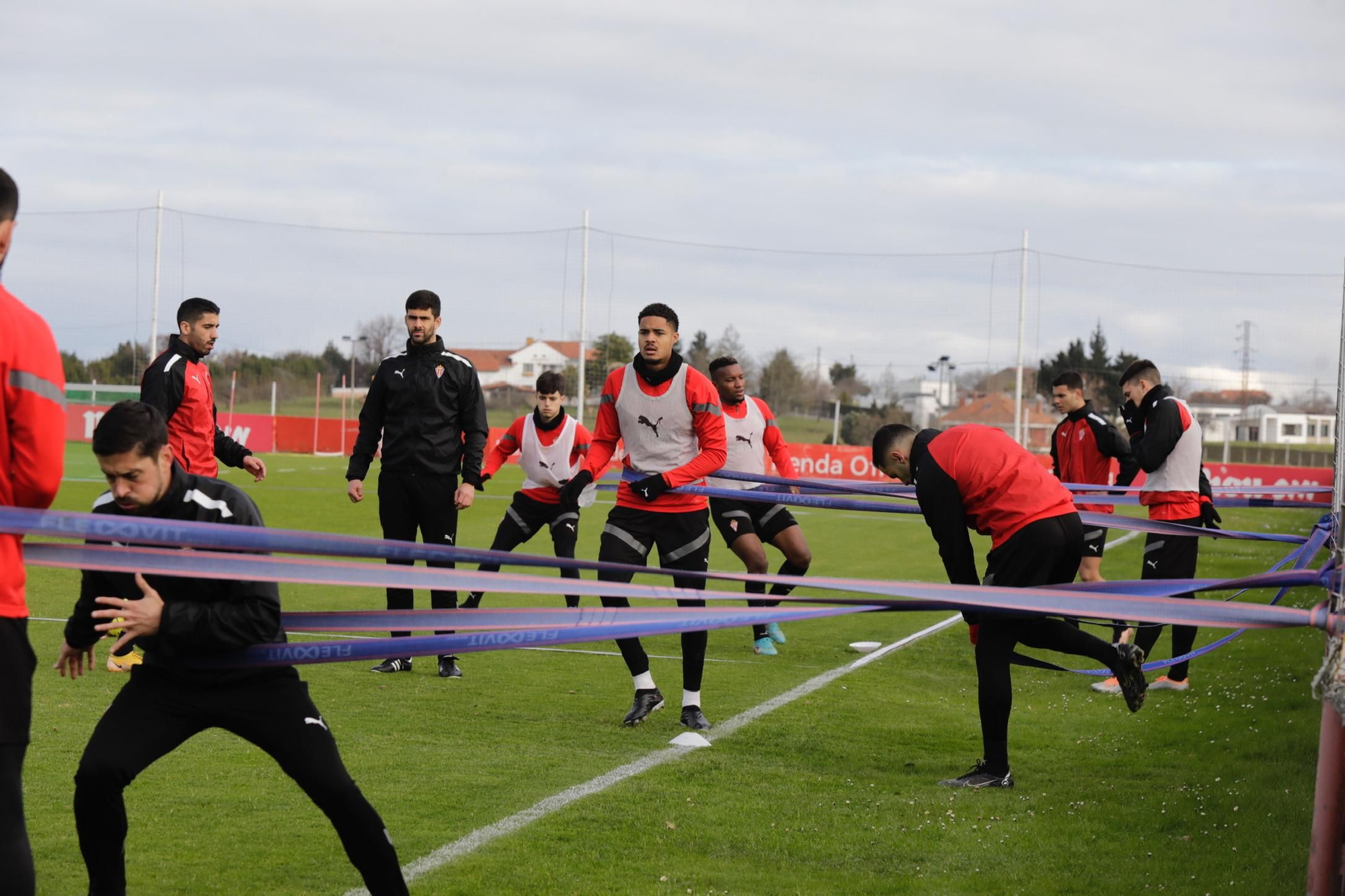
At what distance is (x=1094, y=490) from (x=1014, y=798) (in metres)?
3.28

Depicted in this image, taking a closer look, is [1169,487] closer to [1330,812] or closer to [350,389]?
[1330,812]

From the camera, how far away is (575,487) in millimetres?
7906

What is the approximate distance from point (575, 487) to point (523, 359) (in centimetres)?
2382

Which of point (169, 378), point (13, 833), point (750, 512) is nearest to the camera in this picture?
point (13, 833)

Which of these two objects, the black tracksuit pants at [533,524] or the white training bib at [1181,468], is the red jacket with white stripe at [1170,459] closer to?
the white training bib at [1181,468]

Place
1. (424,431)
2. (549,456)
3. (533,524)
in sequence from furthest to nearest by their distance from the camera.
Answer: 1. (549,456)
2. (533,524)
3. (424,431)

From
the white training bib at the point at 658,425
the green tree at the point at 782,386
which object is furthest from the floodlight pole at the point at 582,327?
the white training bib at the point at 658,425

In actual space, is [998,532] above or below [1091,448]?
below

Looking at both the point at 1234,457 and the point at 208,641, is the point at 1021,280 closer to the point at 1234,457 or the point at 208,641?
the point at 1234,457

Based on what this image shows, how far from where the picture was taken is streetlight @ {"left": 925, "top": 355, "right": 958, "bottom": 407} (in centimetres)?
3344

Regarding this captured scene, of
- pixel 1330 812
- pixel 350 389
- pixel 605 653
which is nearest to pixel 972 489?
pixel 1330 812

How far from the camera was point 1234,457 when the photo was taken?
122 feet

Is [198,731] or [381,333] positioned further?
[381,333]

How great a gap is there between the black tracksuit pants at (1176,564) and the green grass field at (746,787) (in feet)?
0.84
